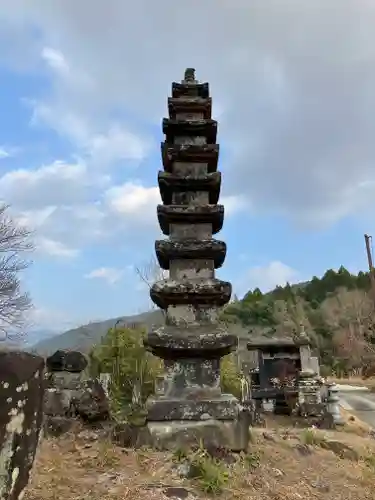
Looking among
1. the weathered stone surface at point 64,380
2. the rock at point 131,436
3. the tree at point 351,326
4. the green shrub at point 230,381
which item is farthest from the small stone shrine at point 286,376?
the tree at point 351,326

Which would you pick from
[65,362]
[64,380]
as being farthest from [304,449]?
[65,362]

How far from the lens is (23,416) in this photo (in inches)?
115

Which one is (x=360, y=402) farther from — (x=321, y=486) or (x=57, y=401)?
(x=321, y=486)

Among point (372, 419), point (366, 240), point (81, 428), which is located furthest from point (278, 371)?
point (366, 240)

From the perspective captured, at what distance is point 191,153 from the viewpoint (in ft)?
25.4

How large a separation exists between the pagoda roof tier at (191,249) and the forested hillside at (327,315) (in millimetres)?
40329

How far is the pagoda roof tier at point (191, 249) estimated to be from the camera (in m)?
7.03

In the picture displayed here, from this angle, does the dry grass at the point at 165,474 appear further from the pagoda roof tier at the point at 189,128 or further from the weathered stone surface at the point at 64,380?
the pagoda roof tier at the point at 189,128

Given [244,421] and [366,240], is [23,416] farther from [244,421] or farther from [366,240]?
[366,240]

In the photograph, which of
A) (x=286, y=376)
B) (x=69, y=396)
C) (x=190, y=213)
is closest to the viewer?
(x=190, y=213)

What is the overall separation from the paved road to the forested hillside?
807 cm

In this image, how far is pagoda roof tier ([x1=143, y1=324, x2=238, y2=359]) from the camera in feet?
21.0

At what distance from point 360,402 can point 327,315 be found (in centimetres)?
2636

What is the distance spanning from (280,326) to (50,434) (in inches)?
1839
